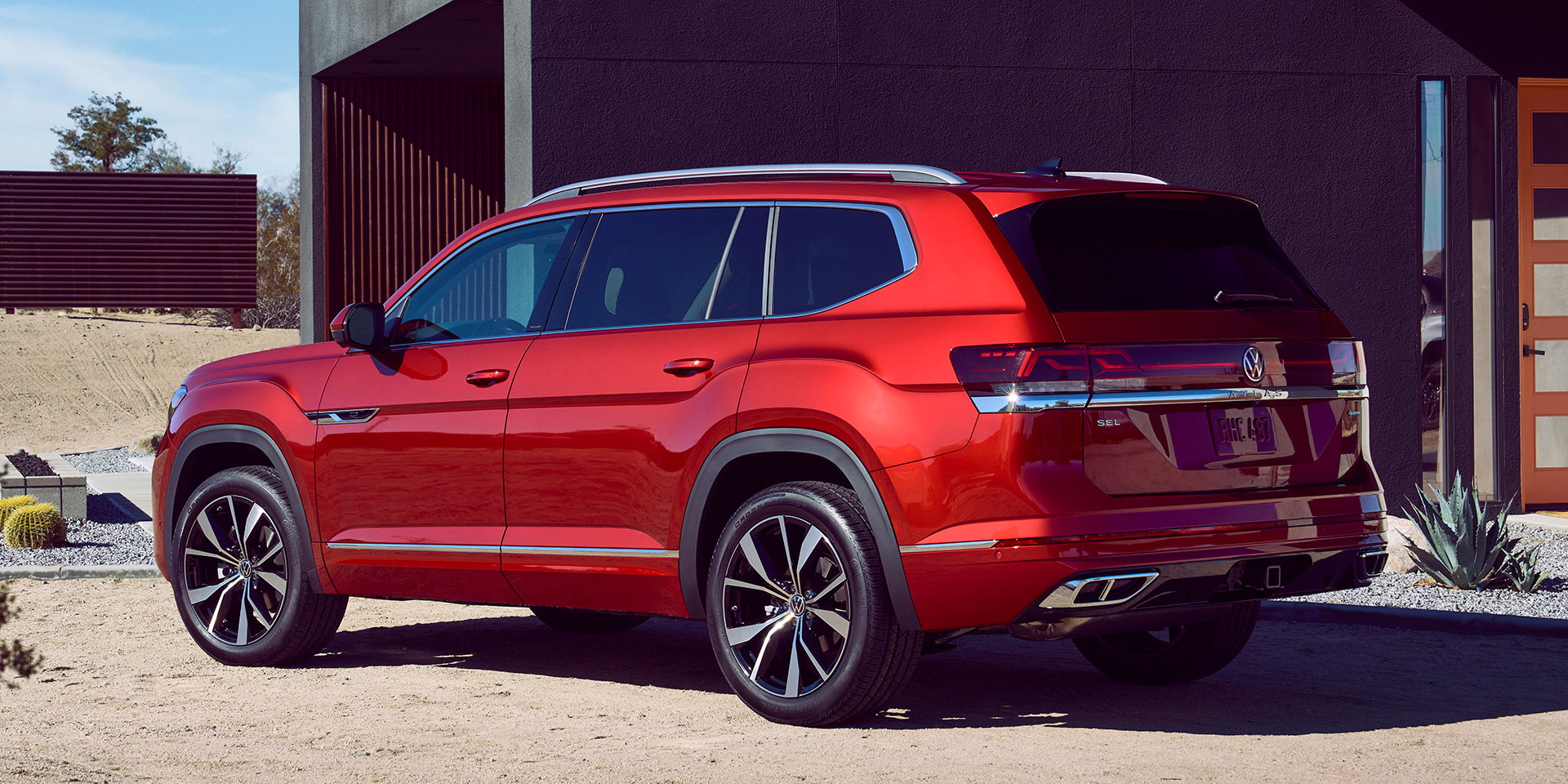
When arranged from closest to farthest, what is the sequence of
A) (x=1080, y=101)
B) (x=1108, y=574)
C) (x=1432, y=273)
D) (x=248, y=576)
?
(x=1108, y=574), (x=248, y=576), (x=1080, y=101), (x=1432, y=273)

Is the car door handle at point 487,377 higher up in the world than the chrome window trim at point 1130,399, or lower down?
higher up

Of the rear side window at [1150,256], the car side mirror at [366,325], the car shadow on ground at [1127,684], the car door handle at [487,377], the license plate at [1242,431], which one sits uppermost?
the rear side window at [1150,256]

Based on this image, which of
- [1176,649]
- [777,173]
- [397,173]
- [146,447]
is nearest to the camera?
[777,173]

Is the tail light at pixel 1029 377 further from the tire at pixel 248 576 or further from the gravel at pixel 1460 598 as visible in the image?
the gravel at pixel 1460 598

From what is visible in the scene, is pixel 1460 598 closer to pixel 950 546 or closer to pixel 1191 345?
pixel 1191 345

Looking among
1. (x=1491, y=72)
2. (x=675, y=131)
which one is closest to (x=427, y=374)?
(x=675, y=131)

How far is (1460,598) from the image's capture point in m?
8.81

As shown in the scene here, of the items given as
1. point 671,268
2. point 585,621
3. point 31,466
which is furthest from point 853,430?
point 31,466

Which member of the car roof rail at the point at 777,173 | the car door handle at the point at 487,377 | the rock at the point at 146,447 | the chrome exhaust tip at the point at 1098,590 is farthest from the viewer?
the rock at the point at 146,447

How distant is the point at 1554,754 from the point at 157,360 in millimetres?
37273

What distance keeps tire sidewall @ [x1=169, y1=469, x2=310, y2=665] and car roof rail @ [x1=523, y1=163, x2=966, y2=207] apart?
1.66 m

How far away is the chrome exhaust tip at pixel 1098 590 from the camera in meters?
5.14

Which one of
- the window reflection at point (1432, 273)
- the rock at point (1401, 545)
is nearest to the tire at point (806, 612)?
the rock at point (1401, 545)

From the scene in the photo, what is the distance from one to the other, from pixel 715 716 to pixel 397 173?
1143cm
